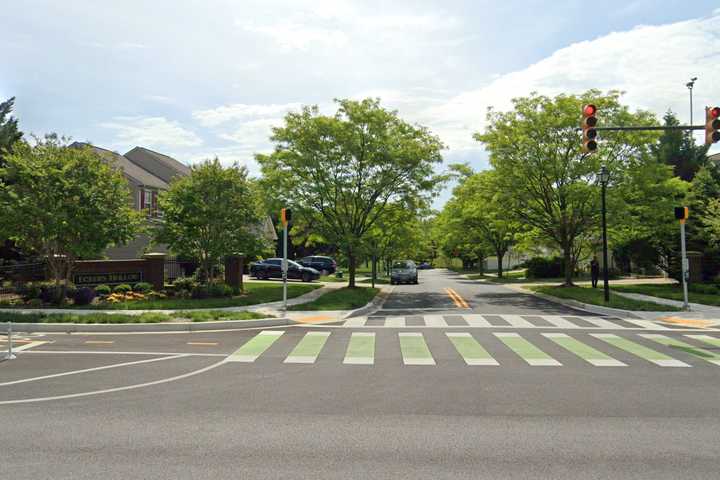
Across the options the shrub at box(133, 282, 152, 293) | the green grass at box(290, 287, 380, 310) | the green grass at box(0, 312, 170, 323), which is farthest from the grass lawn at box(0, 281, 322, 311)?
the green grass at box(0, 312, 170, 323)

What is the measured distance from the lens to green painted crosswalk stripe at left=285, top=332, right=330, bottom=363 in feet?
36.2

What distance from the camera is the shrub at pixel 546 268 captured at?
4803cm

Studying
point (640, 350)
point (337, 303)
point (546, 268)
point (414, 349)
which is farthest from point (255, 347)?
point (546, 268)

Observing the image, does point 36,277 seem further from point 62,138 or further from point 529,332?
point 529,332

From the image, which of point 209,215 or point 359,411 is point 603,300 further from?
point 359,411

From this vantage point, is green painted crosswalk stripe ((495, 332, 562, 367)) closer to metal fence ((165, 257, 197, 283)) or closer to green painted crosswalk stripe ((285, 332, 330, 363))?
green painted crosswalk stripe ((285, 332, 330, 363))

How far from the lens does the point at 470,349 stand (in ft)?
39.6

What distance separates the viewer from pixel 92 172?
68.2 feet

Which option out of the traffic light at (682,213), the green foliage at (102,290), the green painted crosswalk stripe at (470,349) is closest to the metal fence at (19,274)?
the green foliage at (102,290)

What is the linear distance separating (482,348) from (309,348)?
379 centimetres

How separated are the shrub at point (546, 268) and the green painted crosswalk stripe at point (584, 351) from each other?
3567 cm

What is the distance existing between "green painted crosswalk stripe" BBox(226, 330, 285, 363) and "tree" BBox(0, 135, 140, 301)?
9.21 meters

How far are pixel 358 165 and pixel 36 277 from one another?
16.3m

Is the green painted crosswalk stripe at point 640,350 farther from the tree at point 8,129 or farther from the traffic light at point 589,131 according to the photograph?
the tree at point 8,129
